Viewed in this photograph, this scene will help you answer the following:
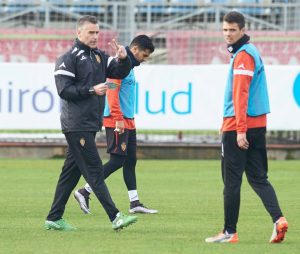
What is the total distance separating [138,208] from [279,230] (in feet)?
10.4

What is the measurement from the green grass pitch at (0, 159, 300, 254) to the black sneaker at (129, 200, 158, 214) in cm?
14

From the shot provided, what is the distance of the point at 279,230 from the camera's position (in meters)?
9.23

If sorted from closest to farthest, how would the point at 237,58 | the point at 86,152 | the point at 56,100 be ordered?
1. the point at 237,58
2. the point at 86,152
3. the point at 56,100

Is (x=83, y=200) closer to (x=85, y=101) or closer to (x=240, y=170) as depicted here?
(x=85, y=101)

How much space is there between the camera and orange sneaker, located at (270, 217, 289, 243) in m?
9.22

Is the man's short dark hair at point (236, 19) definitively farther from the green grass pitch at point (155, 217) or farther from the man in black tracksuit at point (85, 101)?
the green grass pitch at point (155, 217)

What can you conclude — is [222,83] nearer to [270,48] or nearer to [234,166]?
[270,48]

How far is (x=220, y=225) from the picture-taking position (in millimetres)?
10727

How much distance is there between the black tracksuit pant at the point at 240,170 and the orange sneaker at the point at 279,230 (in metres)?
0.07

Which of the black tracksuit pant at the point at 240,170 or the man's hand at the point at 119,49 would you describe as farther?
the man's hand at the point at 119,49

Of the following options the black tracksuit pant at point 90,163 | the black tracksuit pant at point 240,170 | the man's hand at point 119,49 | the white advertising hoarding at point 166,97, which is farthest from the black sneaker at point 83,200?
the white advertising hoarding at point 166,97

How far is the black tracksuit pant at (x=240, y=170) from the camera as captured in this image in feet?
30.2

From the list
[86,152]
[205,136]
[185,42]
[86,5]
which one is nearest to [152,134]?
[205,136]

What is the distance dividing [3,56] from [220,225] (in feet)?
42.9
